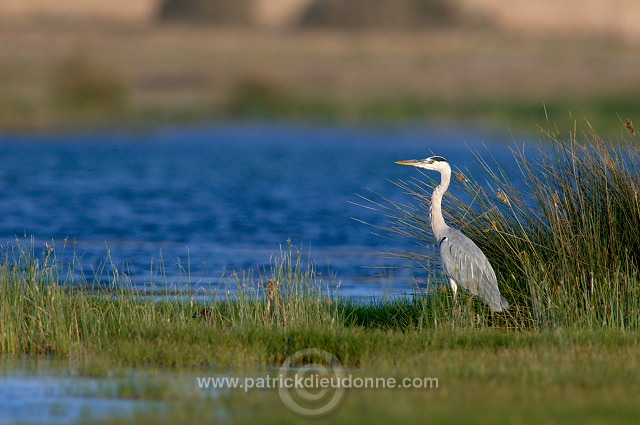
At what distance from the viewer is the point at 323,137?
245 ft

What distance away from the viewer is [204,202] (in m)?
31.4

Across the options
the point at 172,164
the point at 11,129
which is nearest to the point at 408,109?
the point at 11,129

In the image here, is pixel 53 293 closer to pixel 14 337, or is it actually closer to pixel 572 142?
pixel 14 337

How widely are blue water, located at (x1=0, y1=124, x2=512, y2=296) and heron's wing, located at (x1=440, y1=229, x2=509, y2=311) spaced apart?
0.96 metres

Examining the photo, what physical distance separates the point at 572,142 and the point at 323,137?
→ 63396 mm

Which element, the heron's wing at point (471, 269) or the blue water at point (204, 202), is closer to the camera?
the heron's wing at point (471, 269)

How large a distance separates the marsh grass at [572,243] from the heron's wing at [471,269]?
0.22 metres

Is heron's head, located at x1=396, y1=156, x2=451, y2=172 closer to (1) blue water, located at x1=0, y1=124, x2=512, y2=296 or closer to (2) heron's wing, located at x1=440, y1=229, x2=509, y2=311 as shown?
(1) blue water, located at x1=0, y1=124, x2=512, y2=296

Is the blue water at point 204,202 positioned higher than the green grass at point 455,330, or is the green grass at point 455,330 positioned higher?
the blue water at point 204,202

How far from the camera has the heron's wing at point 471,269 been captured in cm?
1027

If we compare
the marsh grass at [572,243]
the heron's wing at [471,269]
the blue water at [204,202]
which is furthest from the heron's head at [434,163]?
the heron's wing at [471,269]

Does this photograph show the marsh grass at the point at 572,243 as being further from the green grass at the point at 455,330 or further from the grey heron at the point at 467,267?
the grey heron at the point at 467,267

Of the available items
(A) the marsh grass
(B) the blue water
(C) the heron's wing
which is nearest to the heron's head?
(A) the marsh grass

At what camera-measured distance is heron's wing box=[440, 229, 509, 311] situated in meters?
10.3
